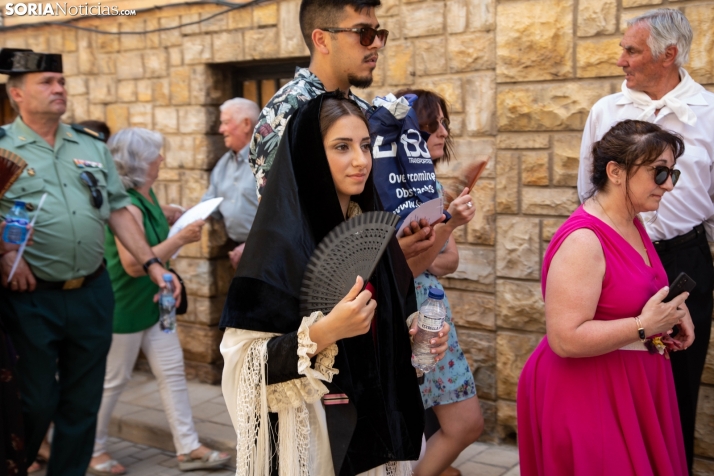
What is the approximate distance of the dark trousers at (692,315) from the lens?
3.72 m

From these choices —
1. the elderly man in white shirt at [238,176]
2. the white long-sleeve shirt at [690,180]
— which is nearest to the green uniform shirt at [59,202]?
the elderly man in white shirt at [238,176]

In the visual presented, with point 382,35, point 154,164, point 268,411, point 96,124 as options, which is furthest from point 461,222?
point 96,124

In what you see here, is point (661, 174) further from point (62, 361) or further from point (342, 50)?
point (62, 361)

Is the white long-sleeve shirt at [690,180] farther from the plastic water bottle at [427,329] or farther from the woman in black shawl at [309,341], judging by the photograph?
the woman in black shawl at [309,341]

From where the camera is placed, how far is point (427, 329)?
9.00 feet

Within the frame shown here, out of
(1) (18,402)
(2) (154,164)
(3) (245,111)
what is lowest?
(1) (18,402)

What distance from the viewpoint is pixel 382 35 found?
3.27 m

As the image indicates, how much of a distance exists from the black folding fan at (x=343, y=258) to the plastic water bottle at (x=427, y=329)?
0.47m

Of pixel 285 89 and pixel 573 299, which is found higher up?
pixel 285 89

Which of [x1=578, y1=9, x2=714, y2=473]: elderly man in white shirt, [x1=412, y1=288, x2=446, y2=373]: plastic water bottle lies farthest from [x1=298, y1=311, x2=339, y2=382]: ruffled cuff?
[x1=578, y1=9, x2=714, y2=473]: elderly man in white shirt

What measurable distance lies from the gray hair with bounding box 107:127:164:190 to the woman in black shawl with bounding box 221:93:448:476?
304cm

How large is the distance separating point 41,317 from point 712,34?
12.8 feet

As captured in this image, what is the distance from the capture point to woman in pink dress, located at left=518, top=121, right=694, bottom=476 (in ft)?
9.41

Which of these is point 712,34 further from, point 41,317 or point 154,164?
point 41,317
